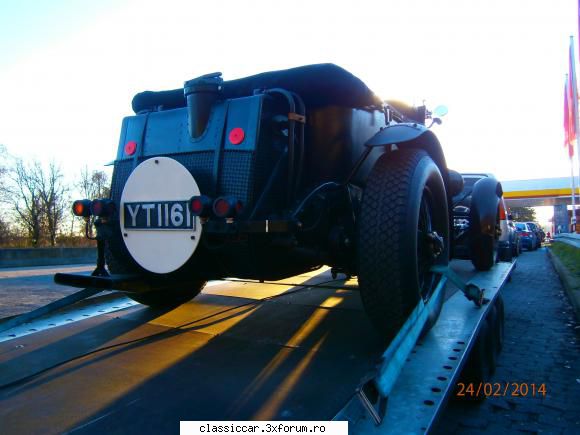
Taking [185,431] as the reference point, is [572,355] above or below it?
below

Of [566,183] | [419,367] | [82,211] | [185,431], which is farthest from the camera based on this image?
[566,183]

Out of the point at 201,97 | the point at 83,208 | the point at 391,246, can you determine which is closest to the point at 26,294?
the point at 83,208

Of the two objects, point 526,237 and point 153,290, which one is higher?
point 153,290

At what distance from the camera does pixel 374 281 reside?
2652 mm

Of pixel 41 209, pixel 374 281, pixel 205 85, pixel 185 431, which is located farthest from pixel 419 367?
pixel 41 209

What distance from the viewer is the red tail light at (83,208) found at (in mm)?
3158

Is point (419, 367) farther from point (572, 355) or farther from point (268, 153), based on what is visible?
point (572, 355)

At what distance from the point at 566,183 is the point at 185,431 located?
132ft

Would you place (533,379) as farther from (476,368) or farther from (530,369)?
(476,368)

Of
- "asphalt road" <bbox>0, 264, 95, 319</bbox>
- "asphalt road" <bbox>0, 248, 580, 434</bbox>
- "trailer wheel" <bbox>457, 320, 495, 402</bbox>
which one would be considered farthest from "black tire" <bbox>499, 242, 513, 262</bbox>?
"asphalt road" <bbox>0, 264, 95, 319</bbox>

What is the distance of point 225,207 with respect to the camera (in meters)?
2.56

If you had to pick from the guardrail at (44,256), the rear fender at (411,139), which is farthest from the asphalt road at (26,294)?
the guardrail at (44,256)
